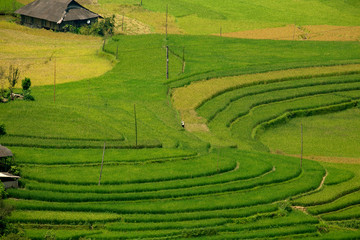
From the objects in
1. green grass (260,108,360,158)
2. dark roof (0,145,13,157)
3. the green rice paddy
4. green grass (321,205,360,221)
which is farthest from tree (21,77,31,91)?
green grass (321,205,360,221)

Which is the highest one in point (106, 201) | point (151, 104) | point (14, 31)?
point (14, 31)

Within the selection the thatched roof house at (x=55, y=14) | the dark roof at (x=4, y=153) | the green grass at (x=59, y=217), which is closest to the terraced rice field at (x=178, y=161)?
the green grass at (x=59, y=217)

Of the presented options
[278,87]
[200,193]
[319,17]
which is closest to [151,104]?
[278,87]

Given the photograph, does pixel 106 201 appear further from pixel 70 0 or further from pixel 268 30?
pixel 268 30

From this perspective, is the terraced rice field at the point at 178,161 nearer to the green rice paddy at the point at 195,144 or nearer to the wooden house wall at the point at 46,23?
the green rice paddy at the point at 195,144

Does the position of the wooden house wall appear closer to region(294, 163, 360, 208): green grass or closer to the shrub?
the shrub

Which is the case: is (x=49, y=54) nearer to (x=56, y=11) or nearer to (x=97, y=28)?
(x=56, y=11)
